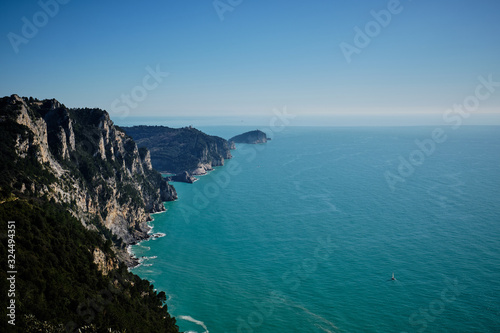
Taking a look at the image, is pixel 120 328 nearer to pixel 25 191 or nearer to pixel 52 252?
pixel 52 252

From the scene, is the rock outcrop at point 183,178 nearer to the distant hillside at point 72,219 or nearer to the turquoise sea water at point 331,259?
the turquoise sea water at point 331,259

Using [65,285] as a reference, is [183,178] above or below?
below

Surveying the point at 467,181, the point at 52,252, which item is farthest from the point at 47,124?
the point at 467,181

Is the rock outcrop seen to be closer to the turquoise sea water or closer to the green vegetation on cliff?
the turquoise sea water

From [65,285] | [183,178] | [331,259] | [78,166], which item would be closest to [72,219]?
[65,285]

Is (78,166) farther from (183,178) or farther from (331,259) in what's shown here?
(183,178)
